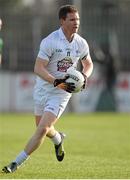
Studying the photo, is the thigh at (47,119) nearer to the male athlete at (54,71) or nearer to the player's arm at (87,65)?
the male athlete at (54,71)

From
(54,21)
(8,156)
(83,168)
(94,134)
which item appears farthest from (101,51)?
(83,168)

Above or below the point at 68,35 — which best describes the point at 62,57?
below

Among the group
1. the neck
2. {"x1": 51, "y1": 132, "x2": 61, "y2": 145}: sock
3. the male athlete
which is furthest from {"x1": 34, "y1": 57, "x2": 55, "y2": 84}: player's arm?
{"x1": 51, "y1": 132, "x2": 61, "y2": 145}: sock

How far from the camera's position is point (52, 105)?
12773mm

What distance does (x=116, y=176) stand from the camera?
12.2 metres

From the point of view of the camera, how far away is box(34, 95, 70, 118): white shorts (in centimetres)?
1270

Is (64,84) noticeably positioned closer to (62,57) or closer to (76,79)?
(76,79)

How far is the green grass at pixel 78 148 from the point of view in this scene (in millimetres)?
12610

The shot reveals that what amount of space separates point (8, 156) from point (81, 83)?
4.25 meters

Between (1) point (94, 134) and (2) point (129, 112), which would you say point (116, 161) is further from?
(2) point (129, 112)

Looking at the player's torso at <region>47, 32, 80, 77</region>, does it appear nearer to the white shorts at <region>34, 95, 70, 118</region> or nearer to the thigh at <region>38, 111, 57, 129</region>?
the white shorts at <region>34, 95, 70, 118</region>

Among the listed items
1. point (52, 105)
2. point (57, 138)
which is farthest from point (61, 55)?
point (57, 138)

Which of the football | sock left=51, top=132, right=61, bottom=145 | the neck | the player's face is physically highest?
the player's face

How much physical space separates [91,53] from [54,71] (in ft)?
82.2
